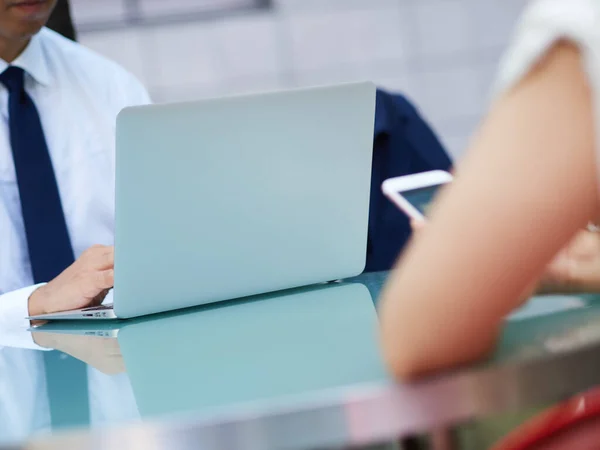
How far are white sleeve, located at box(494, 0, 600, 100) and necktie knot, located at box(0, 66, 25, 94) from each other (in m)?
1.47

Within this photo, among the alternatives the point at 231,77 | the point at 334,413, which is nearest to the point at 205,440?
the point at 334,413

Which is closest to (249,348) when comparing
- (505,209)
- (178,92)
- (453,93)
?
(505,209)

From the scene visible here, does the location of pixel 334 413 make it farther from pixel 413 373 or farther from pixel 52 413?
pixel 52 413

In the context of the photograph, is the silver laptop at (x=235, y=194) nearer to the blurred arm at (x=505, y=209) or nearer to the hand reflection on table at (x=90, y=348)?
the hand reflection on table at (x=90, y=348)

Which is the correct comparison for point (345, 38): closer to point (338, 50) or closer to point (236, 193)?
point (338, 50)

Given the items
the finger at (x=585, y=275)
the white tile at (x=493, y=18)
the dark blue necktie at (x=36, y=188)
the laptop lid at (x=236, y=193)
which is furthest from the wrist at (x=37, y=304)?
the white tile at (x=493, y=18)

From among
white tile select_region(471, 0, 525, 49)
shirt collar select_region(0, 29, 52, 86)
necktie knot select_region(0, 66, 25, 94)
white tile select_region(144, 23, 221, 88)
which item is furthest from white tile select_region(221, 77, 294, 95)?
necktie knot select_region(0, 66, 25, 94)

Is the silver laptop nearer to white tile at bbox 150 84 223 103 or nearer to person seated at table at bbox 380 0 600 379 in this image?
person seated at table at bbox 380 0 600 379

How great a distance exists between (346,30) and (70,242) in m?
2.93

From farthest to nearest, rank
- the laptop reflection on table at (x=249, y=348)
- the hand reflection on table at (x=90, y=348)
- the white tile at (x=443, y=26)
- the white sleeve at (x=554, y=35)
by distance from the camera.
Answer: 1. the white tile at (x=443, y=26)
2. the hand reflection on table at (x=90, y=348)
3. the laptop reflection on table at (x=249, y=348)
4. the white sleeve at (x=554, y=35)

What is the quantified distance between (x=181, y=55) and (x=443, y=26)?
4.64 ft

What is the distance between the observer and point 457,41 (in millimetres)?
4508

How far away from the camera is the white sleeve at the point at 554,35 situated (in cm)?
59

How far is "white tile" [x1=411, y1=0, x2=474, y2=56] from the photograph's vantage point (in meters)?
4.45
